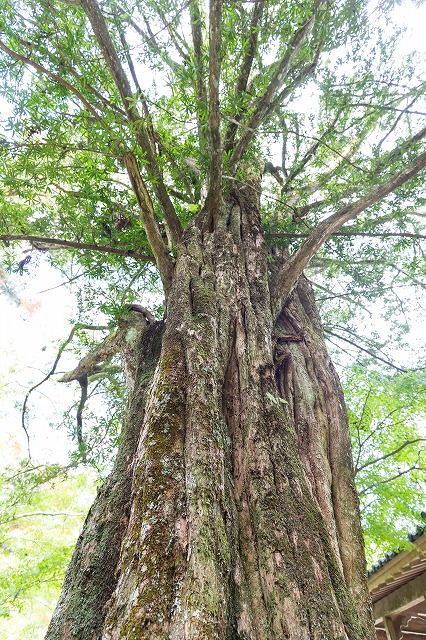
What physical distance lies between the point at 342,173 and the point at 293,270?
2201mm

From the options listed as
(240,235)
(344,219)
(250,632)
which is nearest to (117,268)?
(240,235)

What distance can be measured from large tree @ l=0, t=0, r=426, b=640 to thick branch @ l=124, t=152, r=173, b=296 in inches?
0.7

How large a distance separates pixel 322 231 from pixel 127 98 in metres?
1.97

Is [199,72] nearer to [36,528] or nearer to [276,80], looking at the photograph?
[276,80]

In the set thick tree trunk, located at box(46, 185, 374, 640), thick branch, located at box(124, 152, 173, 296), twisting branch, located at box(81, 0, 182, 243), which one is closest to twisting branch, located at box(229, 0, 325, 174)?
twisting branch, located at box(81, 0, 182, 243)

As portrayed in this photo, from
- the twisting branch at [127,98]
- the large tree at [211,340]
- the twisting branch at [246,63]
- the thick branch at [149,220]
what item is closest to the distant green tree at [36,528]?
the large tree at [211,340]

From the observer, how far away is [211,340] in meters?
Answer: 2.59

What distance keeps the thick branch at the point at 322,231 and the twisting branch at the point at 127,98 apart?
44.2 inches

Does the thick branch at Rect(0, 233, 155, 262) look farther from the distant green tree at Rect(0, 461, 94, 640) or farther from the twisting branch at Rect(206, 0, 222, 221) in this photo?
the distant green tree at Rect(0, 461, 94, 640)

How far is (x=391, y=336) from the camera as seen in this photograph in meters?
6.79

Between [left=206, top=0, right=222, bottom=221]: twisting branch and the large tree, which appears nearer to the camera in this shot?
the large tree

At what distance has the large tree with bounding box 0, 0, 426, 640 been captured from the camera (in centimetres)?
161

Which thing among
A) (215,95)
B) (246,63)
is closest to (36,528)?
(215,95)

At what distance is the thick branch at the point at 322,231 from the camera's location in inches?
132
